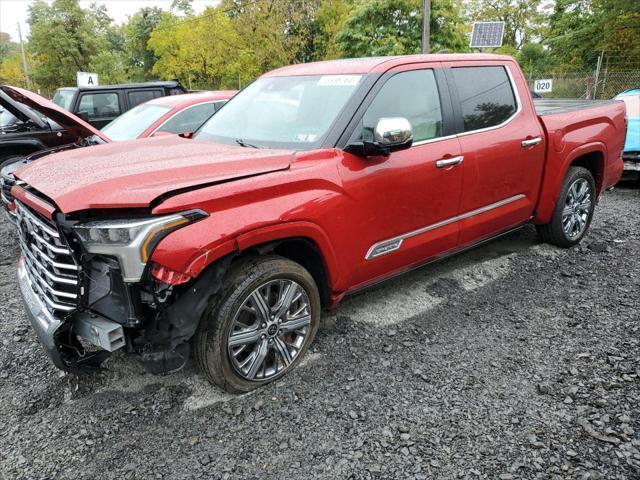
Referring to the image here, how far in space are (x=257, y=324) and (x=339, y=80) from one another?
1.72m

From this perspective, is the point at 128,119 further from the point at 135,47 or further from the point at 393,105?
the point at 135,47

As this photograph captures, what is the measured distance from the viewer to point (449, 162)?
11.7 ft

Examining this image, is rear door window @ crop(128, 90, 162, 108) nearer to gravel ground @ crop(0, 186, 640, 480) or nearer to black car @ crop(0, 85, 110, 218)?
black car @ crop(0, 85, 110, 218)

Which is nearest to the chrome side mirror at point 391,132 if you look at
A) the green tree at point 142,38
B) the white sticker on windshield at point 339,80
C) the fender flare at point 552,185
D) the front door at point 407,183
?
the front door at point 407,183

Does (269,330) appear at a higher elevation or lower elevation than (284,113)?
lower

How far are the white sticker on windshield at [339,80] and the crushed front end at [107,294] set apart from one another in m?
1.51

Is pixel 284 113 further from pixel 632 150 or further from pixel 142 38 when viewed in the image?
pixel 142 38

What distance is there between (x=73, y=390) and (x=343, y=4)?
2671 centimetres

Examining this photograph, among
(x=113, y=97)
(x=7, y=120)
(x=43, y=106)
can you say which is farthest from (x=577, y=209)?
(x=113, y=97)

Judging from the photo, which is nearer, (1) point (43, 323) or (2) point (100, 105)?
(1) point (43, 323)

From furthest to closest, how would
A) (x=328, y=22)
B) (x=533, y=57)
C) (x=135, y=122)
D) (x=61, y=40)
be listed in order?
(x=533, y=57)
(x=61, y=40)
(x=328, y=22)
(x=135, y=122)

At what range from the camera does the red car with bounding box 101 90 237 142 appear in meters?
6.80

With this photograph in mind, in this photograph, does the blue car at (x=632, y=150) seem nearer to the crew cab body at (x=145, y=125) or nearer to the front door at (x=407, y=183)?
the front door at (x=407, y=183)

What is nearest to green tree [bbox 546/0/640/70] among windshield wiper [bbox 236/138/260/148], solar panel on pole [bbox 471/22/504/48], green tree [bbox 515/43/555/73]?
green tree [bbox 515/43/555/73]
